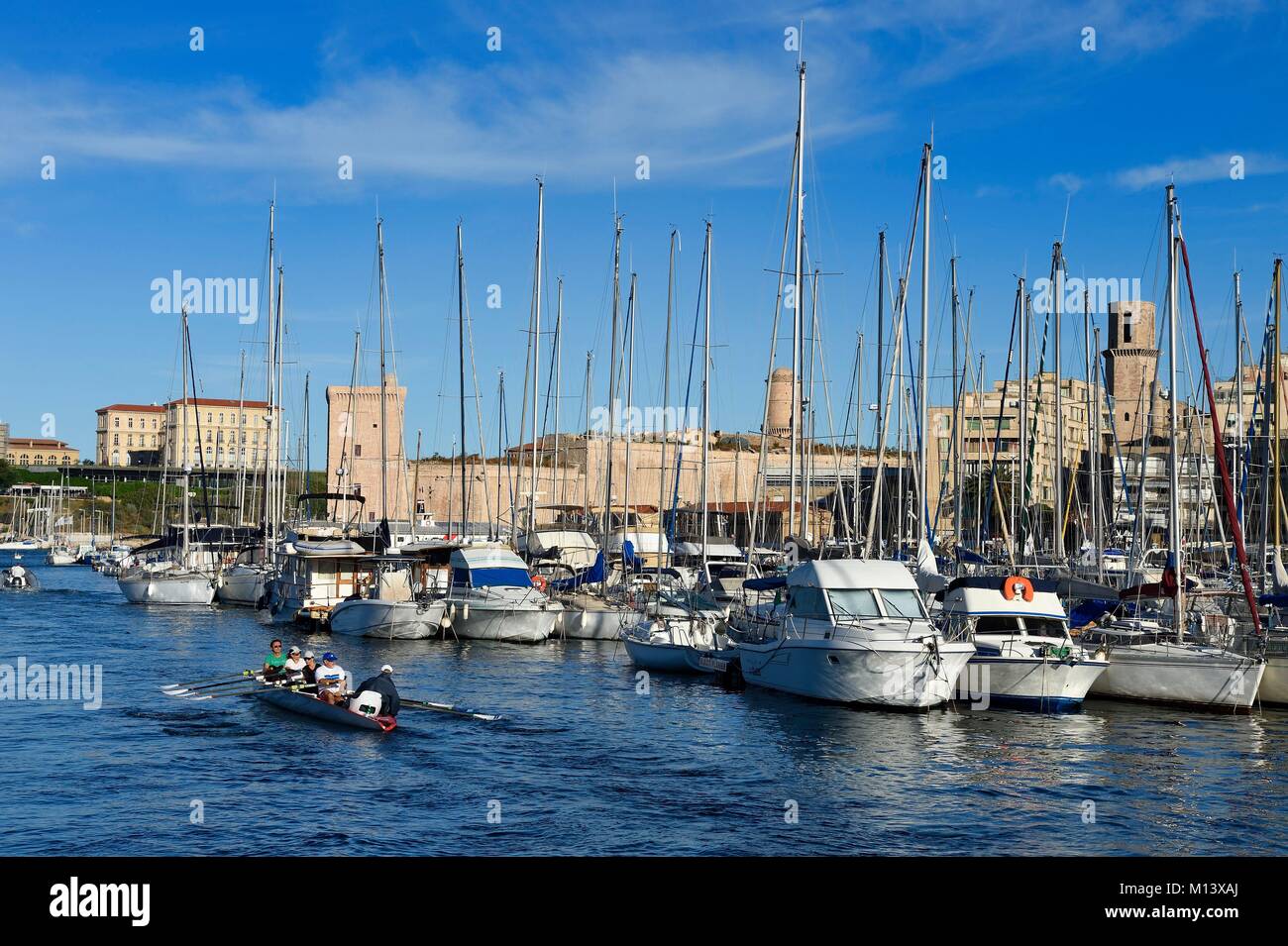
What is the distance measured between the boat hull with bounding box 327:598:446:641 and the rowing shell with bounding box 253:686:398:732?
1373 cm

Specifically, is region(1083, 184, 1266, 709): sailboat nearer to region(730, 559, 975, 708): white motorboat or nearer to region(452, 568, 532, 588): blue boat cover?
region(730, 559, 975, 708): white motorboat

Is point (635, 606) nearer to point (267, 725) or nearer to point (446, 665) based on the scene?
point (446, 665)

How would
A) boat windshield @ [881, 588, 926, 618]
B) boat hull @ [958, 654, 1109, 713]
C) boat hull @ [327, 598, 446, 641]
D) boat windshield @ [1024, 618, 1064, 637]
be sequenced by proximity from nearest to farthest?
boat hull @ [958, 654, 1109, 713] → boat windshield @ [881, 588, 926, 618] → boat windshield @ [1024, 618, 1064, 637] → boat hull @ [327, 598, 446, 641]

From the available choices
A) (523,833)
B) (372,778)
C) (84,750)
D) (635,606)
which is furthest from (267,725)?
(635,606)

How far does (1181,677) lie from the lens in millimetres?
28406

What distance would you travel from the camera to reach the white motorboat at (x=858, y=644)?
2716 cm

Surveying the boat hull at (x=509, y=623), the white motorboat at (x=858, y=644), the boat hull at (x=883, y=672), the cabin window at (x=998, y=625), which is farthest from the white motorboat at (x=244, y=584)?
the cabin window at (x=998, y=625)

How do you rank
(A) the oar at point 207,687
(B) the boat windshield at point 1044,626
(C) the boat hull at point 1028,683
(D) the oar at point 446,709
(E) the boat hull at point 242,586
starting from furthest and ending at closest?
(E) the boat hull at point 242,586 < (A) the oar at point 207,687 < (B) the boat windshield at point 1044,626 < (C) the boat hull at point 1028,683 < (D) the oar at point 446,709

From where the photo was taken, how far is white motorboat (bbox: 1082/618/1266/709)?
91.3 feet

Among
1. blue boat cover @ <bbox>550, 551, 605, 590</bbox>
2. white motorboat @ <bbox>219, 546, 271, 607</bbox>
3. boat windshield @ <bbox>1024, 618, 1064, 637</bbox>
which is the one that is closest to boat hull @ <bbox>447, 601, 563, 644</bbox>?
blue boat cover @ <bbox>550, 551, 605, 590</bbox>

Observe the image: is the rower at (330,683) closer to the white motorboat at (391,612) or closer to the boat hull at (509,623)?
the boat hull at (509,623)

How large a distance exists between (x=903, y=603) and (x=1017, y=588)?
8.95ft

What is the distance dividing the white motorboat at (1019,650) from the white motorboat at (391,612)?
18526 mm
